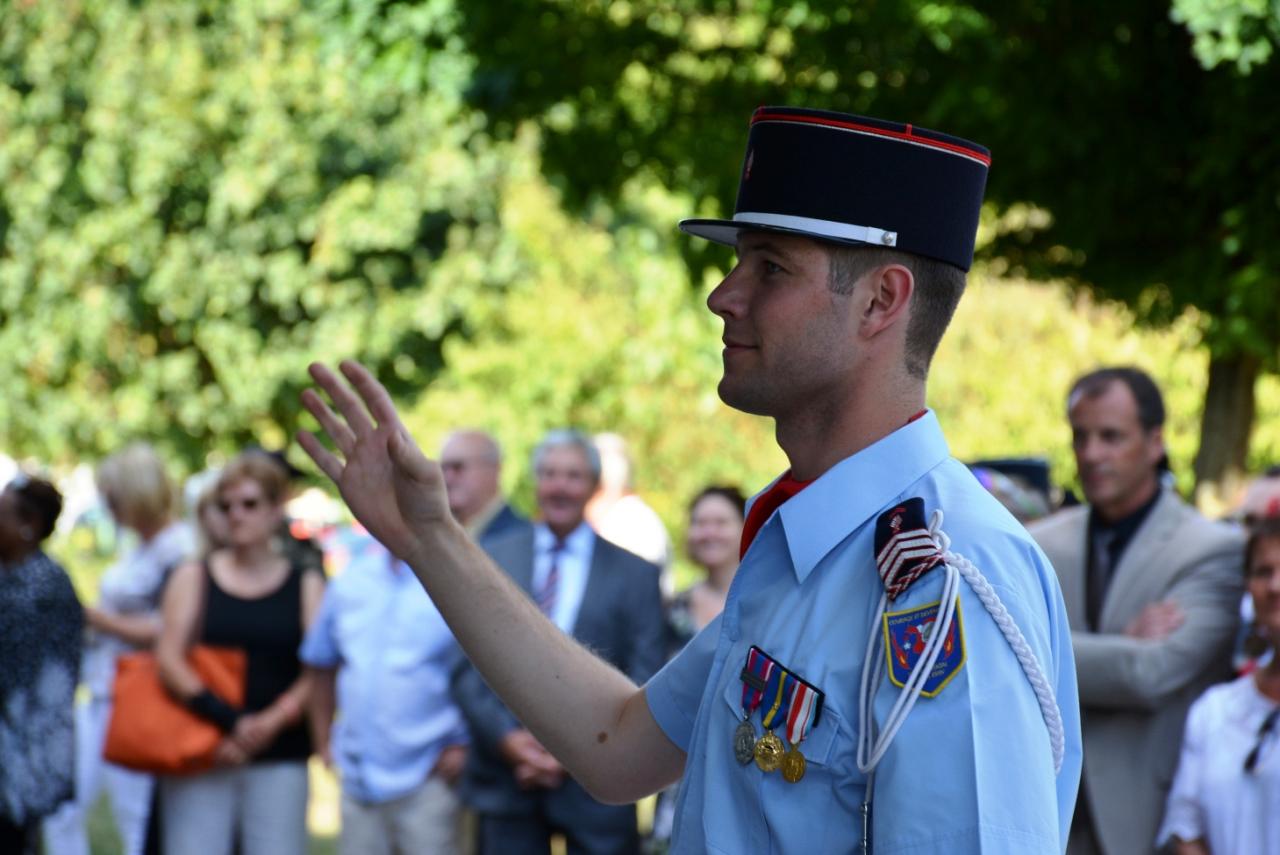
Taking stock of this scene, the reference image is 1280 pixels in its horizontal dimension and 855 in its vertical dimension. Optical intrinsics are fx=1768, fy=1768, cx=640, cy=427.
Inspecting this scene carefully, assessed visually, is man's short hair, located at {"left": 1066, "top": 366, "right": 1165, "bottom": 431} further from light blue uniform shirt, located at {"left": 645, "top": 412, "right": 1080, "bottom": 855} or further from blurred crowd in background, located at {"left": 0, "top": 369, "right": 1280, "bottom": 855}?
light blue uniform shirt, located at {"left": 645, "top": 412, "right": 1080, "bottom": 855}

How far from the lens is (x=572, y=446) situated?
7.26 meters

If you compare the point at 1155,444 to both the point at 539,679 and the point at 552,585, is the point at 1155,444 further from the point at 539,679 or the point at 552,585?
the point at 539,679

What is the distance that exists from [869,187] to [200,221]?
2283 cm

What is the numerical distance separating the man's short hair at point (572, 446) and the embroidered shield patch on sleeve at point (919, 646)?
5.30 metres

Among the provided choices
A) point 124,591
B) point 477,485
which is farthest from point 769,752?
point 124,591

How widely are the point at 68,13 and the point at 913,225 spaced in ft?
77.4

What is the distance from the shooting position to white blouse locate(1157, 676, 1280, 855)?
16.2 ft

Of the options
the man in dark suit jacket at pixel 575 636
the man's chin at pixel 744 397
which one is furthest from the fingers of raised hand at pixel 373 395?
the man in dark suit jacket at pixel 575 636

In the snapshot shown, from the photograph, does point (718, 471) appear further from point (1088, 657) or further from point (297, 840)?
point (1088, 657)

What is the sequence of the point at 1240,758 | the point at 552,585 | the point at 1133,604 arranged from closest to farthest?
the point at 1240,758 < the point at 1133,604 < the point at 552,585

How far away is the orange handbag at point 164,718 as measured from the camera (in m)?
7.03

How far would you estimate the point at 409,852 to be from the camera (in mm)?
7105

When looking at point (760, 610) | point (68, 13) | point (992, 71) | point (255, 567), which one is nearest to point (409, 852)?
point (255, 567)

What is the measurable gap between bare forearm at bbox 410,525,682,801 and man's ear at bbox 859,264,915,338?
0.71 m
